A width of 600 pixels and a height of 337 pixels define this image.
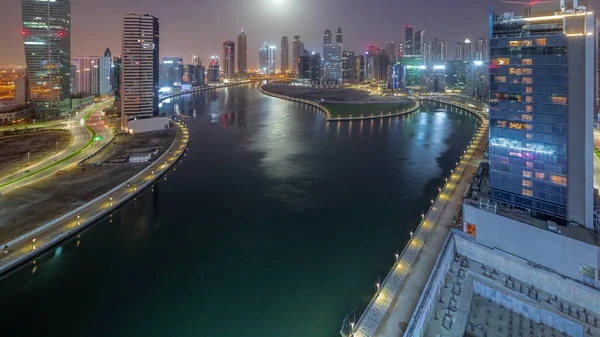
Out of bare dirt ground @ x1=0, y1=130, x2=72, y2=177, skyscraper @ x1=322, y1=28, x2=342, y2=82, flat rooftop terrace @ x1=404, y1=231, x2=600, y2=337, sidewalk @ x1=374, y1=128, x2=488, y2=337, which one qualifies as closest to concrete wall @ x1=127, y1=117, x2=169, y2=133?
bare dirt ground @ x1=0, y1=130, x2=72, y2=177

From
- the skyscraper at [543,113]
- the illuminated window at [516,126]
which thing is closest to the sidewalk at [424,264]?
the skyscraper at [543,113]

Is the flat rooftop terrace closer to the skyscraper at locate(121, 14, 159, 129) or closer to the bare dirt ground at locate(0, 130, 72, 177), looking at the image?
the bare dirt ground at locate(0, 130, 72, 177)

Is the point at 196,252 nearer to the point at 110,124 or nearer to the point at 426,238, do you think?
the point at 426,238

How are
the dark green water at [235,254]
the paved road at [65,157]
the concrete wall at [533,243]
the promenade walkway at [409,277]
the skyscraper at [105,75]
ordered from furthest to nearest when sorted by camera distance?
the skyscraper at [105,75] → the paved road at [65,157] → the concrete wall at [533,243] → the dark green water at [235,254] → the promenade walkway at [409,277]

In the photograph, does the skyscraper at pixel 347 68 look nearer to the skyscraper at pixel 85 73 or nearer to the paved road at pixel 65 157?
the skyscraper at pixel 85 73

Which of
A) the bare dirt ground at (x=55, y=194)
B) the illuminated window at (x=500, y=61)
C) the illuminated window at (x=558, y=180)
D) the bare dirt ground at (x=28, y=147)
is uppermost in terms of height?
the illuminated window at (x=500, y=61)
